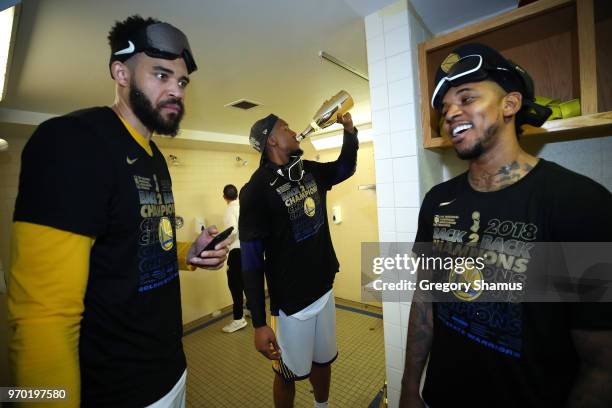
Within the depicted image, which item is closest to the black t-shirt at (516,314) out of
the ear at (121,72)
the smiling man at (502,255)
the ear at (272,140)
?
the smiling man at (502,255)

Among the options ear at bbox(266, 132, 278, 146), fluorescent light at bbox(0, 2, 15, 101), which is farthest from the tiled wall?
fluorescent light at bbox(0, 2, 15, 101)

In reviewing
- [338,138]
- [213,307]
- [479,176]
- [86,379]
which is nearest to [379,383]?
[479,176]

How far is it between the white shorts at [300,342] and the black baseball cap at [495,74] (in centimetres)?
114

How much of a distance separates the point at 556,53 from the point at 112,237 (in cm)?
182

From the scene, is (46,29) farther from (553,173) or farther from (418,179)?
(553,173)

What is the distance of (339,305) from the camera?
371cm

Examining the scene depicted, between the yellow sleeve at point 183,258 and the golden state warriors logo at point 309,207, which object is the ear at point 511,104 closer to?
the golden state warriors logo at point 309,207

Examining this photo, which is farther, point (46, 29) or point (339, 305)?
point (339, 305)

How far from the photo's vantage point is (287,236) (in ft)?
4.50

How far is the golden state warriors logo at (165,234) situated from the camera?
31.2 inches

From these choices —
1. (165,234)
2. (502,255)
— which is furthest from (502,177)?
(165,234)

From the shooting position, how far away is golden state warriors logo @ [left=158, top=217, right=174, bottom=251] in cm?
79

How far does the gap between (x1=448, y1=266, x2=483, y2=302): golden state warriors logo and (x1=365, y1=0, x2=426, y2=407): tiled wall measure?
17.7 inches

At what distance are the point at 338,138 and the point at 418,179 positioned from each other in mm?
2488
